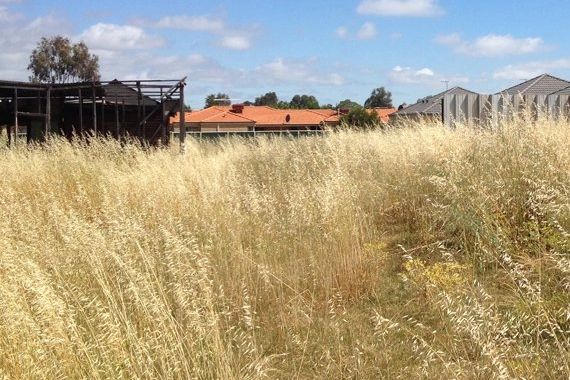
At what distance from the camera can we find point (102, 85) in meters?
18.5

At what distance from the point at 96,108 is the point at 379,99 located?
3265 inches

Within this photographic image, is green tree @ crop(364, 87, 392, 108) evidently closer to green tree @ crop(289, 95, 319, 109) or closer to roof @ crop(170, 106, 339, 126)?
green tree @ crop(289, 95, 319, 109)

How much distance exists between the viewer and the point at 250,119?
52.4 m

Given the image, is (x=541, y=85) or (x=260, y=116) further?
(x=260, y=116)

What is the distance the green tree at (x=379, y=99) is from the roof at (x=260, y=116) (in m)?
38.2

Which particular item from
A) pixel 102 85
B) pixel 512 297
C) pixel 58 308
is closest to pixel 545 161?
pixel 512 297

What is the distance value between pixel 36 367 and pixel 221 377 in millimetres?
753

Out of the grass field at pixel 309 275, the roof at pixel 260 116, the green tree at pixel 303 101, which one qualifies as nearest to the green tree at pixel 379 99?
the green tree at pixel 303 101

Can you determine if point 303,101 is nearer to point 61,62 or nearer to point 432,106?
point 61,62

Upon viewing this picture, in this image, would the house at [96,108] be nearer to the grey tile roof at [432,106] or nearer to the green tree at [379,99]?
the grey tile roof at [432,106]

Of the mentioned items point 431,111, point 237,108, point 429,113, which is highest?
point 237,108

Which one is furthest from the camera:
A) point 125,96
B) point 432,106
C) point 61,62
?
point 61,62

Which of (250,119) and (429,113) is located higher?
(250,119)

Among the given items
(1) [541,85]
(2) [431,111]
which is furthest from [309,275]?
(1) [541,85]
